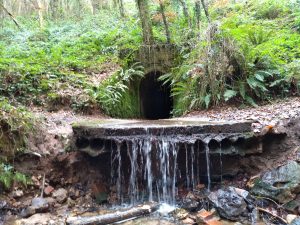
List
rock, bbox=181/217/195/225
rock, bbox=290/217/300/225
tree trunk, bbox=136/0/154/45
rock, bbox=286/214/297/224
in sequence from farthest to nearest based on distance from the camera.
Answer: tree trunk, bbox=136/0/154/45 < rock, bbox=181/217/195/225 < rock, bbox=286/214/297/224 < rock, bbox=290/217/300/225

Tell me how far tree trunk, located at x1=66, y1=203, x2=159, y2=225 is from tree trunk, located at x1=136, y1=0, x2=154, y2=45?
6.67 metres

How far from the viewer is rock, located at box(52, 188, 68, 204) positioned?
17.3 ft

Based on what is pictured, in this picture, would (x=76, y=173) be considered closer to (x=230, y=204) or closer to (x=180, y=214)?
(x=180, y=214)

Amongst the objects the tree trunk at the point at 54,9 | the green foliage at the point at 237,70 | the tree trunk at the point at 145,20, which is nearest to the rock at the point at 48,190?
the green foliage at the point at 237,70

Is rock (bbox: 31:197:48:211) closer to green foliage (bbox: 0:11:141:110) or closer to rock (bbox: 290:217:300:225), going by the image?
green foliage (bbox: 0:11:141:110)

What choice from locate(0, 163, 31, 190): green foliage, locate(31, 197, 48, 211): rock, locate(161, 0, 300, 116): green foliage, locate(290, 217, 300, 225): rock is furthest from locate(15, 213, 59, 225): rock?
locate(161, 0, 300, 116): green foliage

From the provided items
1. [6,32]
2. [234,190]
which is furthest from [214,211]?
[6,32]

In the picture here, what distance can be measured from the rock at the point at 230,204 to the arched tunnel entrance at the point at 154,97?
20.5ft

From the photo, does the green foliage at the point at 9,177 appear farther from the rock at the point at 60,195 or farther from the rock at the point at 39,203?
the rock at the point at 60,195

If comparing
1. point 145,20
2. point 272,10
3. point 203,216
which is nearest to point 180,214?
point 203,216

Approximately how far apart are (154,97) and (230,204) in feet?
27.3

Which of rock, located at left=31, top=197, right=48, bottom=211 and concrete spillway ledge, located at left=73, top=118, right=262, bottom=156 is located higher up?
concrete spillway ledge, located at left=73, top=118, right=262, bottom=156

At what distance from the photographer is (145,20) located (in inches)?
410

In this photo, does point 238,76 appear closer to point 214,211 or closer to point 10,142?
point 214,211
